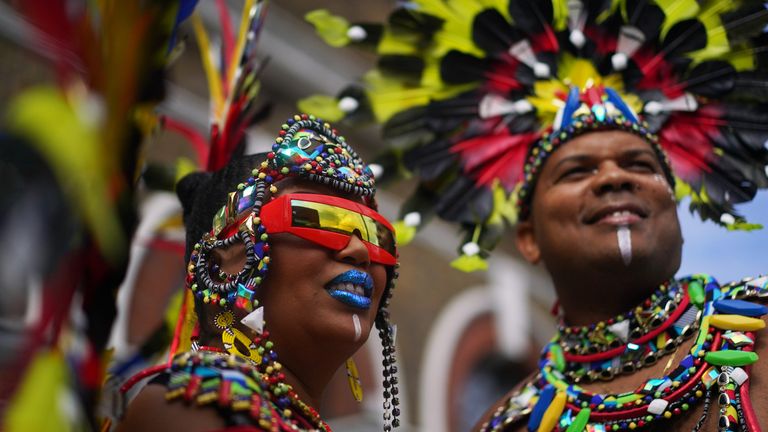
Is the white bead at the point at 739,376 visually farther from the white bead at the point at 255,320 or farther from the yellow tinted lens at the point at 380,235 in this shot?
the white bead at the point at 255,320

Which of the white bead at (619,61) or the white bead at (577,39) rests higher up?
the white bead at (577,39)

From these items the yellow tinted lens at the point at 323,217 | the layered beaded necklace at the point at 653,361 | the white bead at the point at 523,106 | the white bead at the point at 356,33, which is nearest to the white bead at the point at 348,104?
the white bead at the point at 356,33

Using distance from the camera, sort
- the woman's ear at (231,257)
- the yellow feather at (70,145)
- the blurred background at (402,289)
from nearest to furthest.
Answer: the yellow feather at (70,145), the woman's ear at (231,257), the blurred background at (402,289)

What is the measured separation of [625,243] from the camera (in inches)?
140

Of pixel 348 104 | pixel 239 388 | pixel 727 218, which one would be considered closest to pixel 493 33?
pixel 348 104

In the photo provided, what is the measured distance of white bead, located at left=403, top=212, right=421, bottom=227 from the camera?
14.7 ft

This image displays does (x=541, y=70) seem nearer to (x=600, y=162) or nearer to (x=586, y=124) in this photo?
(x=586, y=124)

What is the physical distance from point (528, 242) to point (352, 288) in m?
1.50

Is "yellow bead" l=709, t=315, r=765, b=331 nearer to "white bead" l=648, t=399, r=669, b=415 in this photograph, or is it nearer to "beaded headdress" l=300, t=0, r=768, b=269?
"white bead" l=648, t=399, r=669, b=415

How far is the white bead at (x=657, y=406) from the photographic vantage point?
3.27 metres

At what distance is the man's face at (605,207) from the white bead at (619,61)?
466 mm

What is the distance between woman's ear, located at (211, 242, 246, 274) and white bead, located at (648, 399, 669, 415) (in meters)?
1.41

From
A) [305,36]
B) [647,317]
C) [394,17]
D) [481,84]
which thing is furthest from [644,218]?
[305,36]

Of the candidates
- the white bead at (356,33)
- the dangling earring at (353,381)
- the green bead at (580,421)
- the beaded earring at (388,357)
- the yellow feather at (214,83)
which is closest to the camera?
the beaded earring at (388,357)
